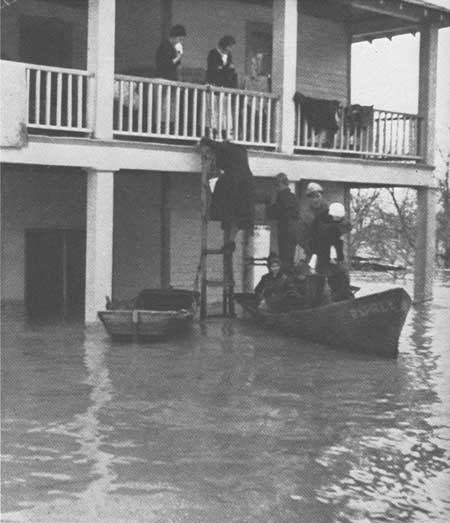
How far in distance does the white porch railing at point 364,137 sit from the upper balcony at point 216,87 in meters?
0.03

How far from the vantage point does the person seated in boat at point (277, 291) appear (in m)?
17.3

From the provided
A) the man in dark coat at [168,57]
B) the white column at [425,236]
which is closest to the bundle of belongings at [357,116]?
the white column at [425,236]

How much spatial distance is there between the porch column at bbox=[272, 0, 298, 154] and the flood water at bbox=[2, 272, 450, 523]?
5104 millimetres

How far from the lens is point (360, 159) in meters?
21.6

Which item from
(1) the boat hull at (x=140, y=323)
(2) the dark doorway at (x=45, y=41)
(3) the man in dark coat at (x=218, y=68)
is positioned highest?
(2) the dark doorway at (x=45, y=41)

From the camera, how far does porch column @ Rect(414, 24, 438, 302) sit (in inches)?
897

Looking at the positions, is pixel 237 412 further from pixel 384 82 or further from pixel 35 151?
pixel 384 82

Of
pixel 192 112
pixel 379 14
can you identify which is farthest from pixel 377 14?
pixel 192 112

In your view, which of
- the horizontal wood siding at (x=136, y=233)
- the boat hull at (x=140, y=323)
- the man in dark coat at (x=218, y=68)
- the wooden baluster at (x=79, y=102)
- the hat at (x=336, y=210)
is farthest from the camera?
the horizontal wood siding at (x=136, y=233)

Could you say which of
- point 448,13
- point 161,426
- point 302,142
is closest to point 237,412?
point 161,426

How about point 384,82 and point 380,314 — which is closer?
point 380,314

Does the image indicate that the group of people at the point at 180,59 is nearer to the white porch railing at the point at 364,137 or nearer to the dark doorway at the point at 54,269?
the white porch railing at the point at 364,137

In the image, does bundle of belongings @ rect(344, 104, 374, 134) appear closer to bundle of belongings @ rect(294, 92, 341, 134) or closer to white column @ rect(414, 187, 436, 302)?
bundle of belongings @ rect(294, 92, 341, 134)

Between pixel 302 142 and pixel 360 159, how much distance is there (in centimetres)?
132
